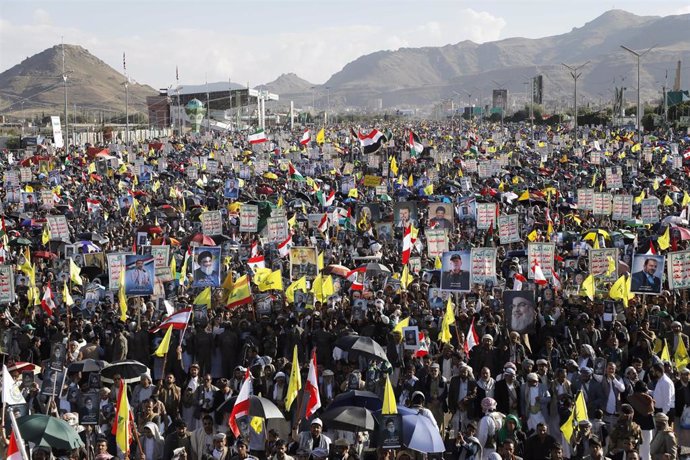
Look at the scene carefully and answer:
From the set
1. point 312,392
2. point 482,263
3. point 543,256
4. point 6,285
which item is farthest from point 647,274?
point 6,285

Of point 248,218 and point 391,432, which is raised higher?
point 248,218

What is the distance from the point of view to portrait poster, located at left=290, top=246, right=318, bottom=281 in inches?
705

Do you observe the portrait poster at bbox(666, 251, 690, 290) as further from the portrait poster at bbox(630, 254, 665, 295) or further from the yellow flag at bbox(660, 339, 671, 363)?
the yellow flag at bbox(660, 339, 671, 363)

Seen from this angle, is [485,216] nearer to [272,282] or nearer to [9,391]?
[272,282]

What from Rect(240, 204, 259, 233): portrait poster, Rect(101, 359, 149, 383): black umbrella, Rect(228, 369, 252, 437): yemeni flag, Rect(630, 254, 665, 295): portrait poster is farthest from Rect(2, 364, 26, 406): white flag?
Rect(240, 204, 259, 233): portrait poster

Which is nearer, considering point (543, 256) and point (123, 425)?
point (123, 425)

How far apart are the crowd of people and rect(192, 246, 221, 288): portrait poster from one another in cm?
2

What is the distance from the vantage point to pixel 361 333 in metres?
14.2

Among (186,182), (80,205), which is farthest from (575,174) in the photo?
(80,205)

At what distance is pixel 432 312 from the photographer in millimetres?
15180

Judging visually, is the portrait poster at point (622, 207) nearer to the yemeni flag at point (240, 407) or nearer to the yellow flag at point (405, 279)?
the yellow flag at point (405, 279)

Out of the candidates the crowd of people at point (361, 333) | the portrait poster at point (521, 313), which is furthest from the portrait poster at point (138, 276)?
the portrait poster at point (521, 313)

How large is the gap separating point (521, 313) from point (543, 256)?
10.8 ft

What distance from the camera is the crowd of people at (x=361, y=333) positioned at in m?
10.1
